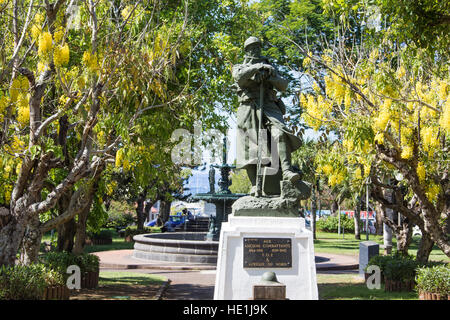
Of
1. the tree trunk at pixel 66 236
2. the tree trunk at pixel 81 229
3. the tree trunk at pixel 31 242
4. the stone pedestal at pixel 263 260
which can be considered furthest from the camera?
the tree trunk at pixel 81 229

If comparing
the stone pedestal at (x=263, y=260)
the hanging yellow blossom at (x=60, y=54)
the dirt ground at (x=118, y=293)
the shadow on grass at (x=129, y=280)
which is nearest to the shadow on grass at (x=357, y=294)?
the stone pedestal at (x=263, y=260)

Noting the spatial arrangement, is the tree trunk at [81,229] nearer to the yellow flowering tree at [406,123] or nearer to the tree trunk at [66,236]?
the tree trunk at [66,236]

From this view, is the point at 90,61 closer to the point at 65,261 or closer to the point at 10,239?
the point at 10,239

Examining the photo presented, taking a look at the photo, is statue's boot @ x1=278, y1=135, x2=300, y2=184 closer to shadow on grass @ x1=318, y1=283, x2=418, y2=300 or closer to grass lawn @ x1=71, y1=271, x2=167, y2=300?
shadow on grass @ x1=318, y1=283, x2=418, y2=300

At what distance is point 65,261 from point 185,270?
618cm

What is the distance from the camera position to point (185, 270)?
671 inches

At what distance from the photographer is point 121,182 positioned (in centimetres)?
3042

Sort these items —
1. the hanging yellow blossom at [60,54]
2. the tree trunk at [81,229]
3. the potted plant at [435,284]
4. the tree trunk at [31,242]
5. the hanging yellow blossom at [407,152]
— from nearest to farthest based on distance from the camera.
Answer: the hanging yellow blossom at [60,54], the potted plant at [435,284], the tree trunk at [31,242], the hanging yellow blossom at [407,152], the tree trunk at [81,229]

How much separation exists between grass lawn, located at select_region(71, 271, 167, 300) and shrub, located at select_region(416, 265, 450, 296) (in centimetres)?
588

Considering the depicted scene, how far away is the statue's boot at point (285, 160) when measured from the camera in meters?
8.03

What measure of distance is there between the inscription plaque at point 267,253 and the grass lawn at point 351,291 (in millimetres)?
3649

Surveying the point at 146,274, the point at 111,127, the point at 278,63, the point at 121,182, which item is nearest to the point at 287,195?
the point at 111,127

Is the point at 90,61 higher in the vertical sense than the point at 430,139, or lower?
higher

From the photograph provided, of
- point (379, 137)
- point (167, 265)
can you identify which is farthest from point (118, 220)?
point (379, 137)
